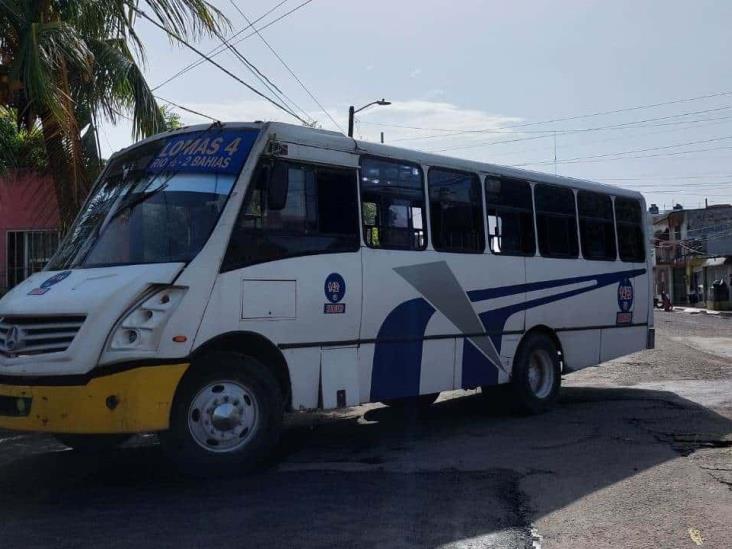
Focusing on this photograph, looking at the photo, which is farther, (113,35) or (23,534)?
(113,35)

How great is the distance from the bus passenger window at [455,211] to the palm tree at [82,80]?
15.4ft

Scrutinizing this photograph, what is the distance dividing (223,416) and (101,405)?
101 centimetres

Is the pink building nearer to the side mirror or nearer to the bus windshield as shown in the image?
the bus windshield

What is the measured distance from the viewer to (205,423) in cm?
661

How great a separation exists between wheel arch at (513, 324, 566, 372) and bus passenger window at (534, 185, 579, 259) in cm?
95

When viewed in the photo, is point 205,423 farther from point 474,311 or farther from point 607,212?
point 607,212

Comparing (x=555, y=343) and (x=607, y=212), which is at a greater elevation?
(x=607, y=212)

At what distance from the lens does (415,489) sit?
635 cm

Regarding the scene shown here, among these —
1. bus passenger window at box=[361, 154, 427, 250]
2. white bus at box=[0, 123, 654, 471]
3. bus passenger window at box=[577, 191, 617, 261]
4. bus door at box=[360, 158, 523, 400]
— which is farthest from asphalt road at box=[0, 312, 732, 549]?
bus passenger window at box=[577, 191, 617, 261]

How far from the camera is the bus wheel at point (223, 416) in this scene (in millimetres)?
6480

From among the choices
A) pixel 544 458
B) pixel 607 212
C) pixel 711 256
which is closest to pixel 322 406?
pixel 544 458

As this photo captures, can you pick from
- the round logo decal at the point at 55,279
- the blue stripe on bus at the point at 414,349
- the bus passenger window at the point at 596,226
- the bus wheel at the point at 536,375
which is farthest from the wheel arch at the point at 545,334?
the round logo decal at the point at 55,279

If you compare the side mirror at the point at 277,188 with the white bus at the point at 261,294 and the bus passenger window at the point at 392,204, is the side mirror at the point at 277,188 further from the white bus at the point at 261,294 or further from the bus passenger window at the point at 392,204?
the bus passenger window at the point at 392,204

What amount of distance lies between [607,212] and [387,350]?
207 inches
